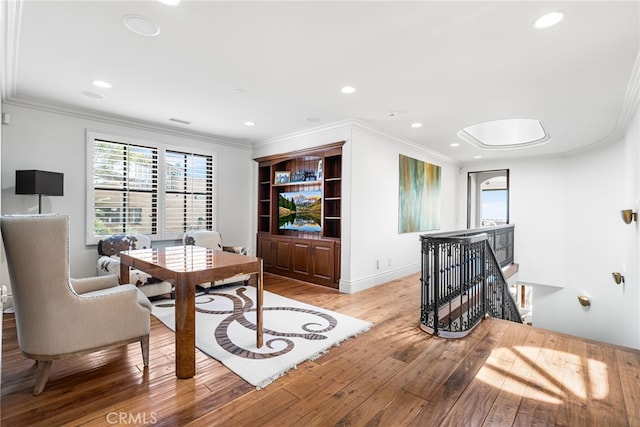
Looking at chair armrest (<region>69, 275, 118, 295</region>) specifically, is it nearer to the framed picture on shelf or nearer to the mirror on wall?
the framed picture on shelf

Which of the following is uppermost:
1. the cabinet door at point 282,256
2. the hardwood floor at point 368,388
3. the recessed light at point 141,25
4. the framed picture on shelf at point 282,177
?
the recessed light at point 141,25

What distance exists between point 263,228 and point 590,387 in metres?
5.24

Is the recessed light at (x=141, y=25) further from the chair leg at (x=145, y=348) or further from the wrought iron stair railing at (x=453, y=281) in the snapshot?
the wrought iron stair railing at (x=453, y=281)

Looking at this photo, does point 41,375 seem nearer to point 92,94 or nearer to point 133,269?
point 133,269

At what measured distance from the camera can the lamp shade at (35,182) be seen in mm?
3510

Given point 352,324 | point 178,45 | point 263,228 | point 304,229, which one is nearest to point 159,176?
point 263,228

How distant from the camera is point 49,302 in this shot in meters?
1.99

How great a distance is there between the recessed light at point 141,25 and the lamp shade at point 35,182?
237cm

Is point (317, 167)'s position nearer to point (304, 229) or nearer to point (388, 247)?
point (304, 229)

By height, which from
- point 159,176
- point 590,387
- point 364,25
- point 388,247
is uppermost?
point 364,25

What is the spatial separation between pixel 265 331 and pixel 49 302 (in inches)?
68.2

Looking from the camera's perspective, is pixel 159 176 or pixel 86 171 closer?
pixel 86 171

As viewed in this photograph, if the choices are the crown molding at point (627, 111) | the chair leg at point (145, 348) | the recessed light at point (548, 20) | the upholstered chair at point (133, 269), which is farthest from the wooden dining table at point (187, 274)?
the crown molding at point (627, 111)

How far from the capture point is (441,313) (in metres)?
3.45
